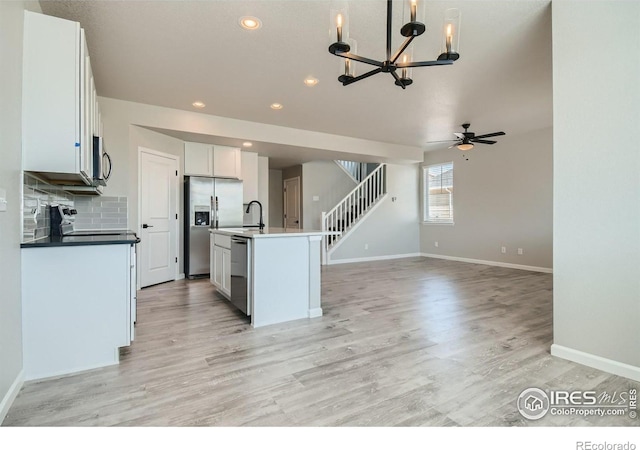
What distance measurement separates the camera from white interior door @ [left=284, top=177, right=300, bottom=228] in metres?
8.35

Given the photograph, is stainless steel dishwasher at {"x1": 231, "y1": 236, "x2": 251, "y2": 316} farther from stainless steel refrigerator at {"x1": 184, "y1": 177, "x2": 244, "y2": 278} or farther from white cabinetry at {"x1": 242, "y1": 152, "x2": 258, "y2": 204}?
white cabinetry at {"x1": 242, "y1": 152, "x2": 258, "y2": 204}

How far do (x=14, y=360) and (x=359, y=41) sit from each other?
11.4 ft

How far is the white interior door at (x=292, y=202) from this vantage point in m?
8.35

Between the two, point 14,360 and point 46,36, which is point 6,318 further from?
point 46,36

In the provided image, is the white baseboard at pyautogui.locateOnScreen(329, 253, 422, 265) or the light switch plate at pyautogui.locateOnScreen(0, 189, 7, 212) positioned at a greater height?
the light switch plate at pyautogui.locateOnScreen(0, 189, 7, 212)

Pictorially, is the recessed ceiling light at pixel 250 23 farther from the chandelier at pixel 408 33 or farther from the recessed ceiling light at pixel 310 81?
the recessed ceiling light at pixel 310 81

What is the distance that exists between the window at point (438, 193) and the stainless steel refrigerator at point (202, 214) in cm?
513

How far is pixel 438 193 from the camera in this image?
8156mm

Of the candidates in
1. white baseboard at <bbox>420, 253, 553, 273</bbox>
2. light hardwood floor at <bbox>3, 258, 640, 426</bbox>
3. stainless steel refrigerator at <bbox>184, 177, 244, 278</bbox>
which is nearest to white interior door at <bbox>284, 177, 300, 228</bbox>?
stainless steel refrigerator at <bbox>184, 177, 244, 278</bbox>

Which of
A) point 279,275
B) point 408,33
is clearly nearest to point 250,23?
point 408,33

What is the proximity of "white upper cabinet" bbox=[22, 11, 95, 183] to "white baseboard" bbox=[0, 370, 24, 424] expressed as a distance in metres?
1.28

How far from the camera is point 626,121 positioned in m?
2.05

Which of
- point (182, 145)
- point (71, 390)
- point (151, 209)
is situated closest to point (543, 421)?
point (71, 390)

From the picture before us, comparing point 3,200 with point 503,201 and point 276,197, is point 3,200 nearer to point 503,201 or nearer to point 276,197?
point 503,201
